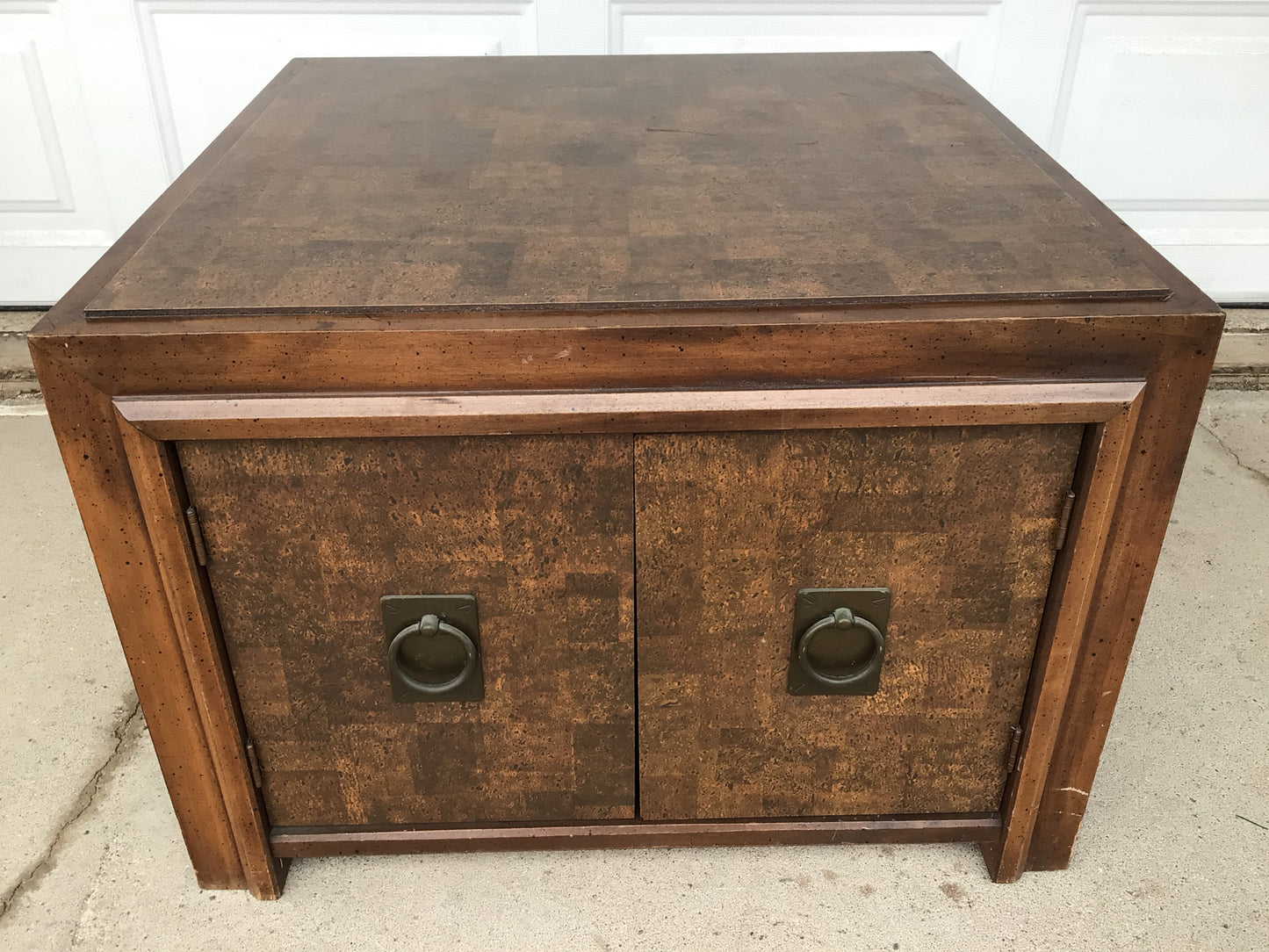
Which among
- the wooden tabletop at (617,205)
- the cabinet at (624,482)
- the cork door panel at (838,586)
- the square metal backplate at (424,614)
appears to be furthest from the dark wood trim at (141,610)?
the cork door panel at (838,586)

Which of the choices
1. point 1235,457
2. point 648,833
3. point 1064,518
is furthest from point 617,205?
point 1235,457

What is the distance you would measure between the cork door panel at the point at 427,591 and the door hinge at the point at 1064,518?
17.0 inches

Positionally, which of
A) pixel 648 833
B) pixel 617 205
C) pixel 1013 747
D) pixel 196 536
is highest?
pixel 617 205

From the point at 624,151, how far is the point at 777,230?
1.00 ft

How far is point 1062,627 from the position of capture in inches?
43.0

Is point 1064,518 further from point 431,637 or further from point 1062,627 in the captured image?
point 431,637

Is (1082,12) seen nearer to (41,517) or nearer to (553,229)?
(553,229)

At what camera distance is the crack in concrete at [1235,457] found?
2.00 metres

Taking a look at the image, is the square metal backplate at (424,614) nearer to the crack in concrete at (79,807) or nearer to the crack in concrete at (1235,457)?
the crack in concrete at (79,807)

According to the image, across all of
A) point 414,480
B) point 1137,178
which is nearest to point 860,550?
point 414,480

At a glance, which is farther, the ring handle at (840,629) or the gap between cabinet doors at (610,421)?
the ring handle at (840,629)

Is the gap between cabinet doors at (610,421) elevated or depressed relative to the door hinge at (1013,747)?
elevated

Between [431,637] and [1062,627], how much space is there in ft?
2.16

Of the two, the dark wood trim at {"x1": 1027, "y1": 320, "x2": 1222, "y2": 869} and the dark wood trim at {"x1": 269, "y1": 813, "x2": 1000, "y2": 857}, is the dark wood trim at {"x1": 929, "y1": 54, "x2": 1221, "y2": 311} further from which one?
the dark wood trim at {"x1": 269, "y1": 813, "x2": 1000, "y2": 857}
